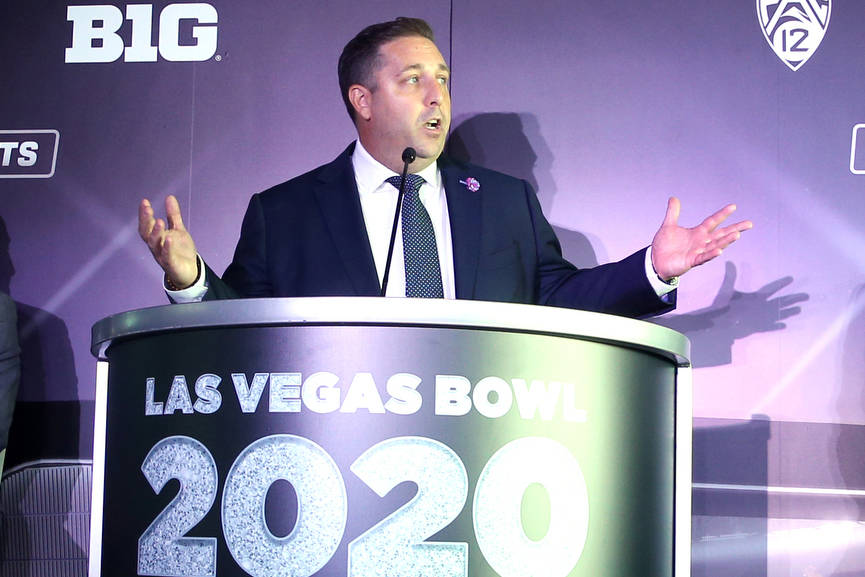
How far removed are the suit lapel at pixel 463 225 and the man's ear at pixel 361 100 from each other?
25 centimetres

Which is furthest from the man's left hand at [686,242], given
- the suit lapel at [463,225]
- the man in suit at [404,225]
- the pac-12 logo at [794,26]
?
the pac-12 logo at [794,26]

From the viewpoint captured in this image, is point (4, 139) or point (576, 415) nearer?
point (576, 415)

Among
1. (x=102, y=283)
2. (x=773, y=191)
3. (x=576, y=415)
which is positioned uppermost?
(x=773, y=191)

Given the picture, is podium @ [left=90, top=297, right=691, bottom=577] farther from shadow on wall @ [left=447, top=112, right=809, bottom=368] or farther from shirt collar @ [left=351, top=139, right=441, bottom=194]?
shadow on wall @ [left=447, top=112, right=809, bottom=368]

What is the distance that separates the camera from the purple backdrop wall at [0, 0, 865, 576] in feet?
10.5

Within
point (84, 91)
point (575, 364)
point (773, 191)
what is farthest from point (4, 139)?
point (575, 364)

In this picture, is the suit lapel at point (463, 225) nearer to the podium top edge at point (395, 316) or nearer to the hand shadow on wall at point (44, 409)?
the podium top edge at point (395, 316)

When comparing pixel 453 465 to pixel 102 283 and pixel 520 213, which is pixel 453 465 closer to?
pixel 520 213

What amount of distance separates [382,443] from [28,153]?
2.53 metres

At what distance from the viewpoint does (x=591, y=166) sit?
3.38 metres

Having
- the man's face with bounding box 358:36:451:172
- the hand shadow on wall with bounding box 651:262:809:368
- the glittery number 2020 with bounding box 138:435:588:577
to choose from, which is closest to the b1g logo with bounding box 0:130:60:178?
the man's face with bounding box 358:36:451:172

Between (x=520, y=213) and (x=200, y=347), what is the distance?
1488 mm

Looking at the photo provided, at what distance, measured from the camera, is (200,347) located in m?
1.49

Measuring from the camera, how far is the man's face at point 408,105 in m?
2.79
